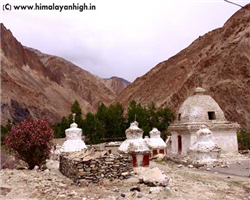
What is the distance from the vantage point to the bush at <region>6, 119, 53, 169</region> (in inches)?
498

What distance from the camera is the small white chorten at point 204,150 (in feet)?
56.0

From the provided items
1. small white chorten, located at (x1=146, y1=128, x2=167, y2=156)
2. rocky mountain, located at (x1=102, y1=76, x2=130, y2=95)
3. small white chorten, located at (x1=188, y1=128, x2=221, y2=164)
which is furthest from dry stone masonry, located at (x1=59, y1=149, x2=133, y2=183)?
rocky mountain, located at (x1=102, y1=76, x2=130, y2=95)

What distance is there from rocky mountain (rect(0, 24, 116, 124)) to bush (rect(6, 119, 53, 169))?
4894 cm

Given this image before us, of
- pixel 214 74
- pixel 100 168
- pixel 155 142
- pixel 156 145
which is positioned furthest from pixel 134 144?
pixel 214 74

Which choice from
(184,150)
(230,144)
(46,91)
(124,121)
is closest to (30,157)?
(184,150)

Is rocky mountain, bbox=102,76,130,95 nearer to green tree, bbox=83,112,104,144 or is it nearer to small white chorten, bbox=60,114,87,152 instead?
green tree, bbox=83,112,104,144

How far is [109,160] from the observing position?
1041 cm

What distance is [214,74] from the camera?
58.0 m

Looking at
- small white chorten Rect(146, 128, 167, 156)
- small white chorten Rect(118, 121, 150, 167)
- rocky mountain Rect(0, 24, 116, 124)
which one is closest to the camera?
small white chorten Rect(118, 121, 150, 167)

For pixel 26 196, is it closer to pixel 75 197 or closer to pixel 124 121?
pixel 75 197

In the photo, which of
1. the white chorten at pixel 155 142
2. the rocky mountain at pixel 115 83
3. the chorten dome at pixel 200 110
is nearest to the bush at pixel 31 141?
the white chorten at pixel 155 142

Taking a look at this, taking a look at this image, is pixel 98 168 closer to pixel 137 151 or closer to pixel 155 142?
pixel 137 151

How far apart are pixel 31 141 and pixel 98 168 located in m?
3.89

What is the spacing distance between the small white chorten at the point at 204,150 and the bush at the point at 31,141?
8261 mm
